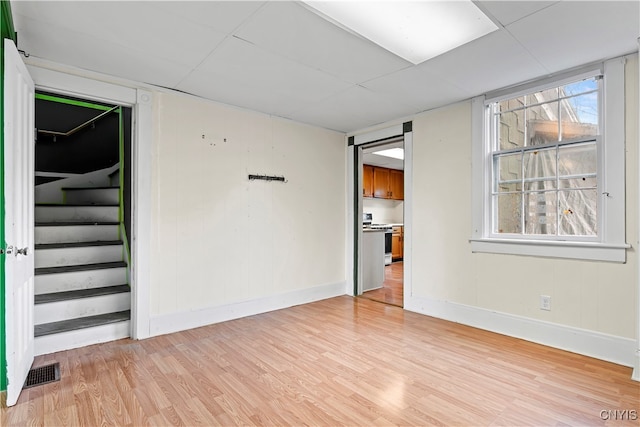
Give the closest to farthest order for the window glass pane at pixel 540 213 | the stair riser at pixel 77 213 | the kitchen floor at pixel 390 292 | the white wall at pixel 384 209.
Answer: the window glass pane at pixel 540 213
the stair riser at pixel 77 213
the kitchen floor at pixel 390 292
the white wall at pixel 384 209

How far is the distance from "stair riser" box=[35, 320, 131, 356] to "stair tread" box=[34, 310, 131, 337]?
0.03 m

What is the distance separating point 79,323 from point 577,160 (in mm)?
4449

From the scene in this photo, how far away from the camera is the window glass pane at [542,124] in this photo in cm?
291

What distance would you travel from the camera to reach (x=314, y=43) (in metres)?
2.29

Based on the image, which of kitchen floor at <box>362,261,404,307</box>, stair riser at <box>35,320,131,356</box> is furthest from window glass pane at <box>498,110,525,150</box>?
stair riser at <box>35,320,131,356</box>

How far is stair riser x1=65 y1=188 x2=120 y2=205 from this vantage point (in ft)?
14.8

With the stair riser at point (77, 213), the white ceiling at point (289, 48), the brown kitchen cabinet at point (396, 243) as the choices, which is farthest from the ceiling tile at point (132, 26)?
the brown kitchen cabinet at point (396, 243)

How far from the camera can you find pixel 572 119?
2807 millimetres

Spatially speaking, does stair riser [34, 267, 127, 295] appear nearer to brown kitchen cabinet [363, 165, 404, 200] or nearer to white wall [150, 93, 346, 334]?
white wall [150, 93, 346, 334]

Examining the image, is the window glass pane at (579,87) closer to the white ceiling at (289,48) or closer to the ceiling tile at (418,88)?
the white ceiling at (289,48)

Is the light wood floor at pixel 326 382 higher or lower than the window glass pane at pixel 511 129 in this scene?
lower

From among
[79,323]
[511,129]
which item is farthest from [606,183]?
[79,323]

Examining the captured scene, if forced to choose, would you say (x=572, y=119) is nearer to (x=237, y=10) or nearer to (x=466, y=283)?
(x=466, y=283)

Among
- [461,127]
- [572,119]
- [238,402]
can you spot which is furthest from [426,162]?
[238,402]
